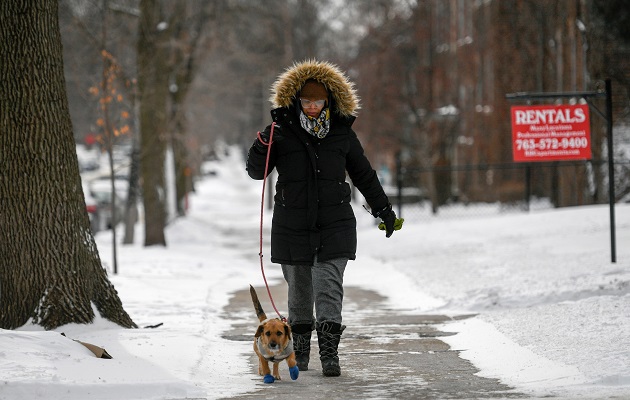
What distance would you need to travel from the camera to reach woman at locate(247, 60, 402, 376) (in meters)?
7.18

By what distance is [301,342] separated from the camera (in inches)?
293

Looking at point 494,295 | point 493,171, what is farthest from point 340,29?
point 494,295

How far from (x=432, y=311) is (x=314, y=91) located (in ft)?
14.4

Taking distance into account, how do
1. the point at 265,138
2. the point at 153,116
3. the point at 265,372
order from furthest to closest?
1. the point at 153,116
2. the point at 265,138
3. the point at 265,372

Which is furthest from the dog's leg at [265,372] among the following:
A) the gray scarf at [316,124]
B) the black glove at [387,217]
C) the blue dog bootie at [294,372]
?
the gray scarf at [316,124]

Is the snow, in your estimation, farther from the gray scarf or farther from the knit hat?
the knit hat

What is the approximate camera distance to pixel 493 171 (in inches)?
1375

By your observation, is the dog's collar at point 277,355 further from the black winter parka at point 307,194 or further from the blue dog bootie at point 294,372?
the black winter parka at point 307,194

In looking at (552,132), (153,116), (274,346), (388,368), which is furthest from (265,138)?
(153,116)

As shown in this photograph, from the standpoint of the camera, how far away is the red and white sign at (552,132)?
14609mm

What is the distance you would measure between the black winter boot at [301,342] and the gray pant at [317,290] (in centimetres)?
3

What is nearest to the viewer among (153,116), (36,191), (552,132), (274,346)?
(274,346)

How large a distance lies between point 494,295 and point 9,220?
504 centimetres

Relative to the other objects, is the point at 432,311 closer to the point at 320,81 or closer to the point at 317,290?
the point at 317,290
